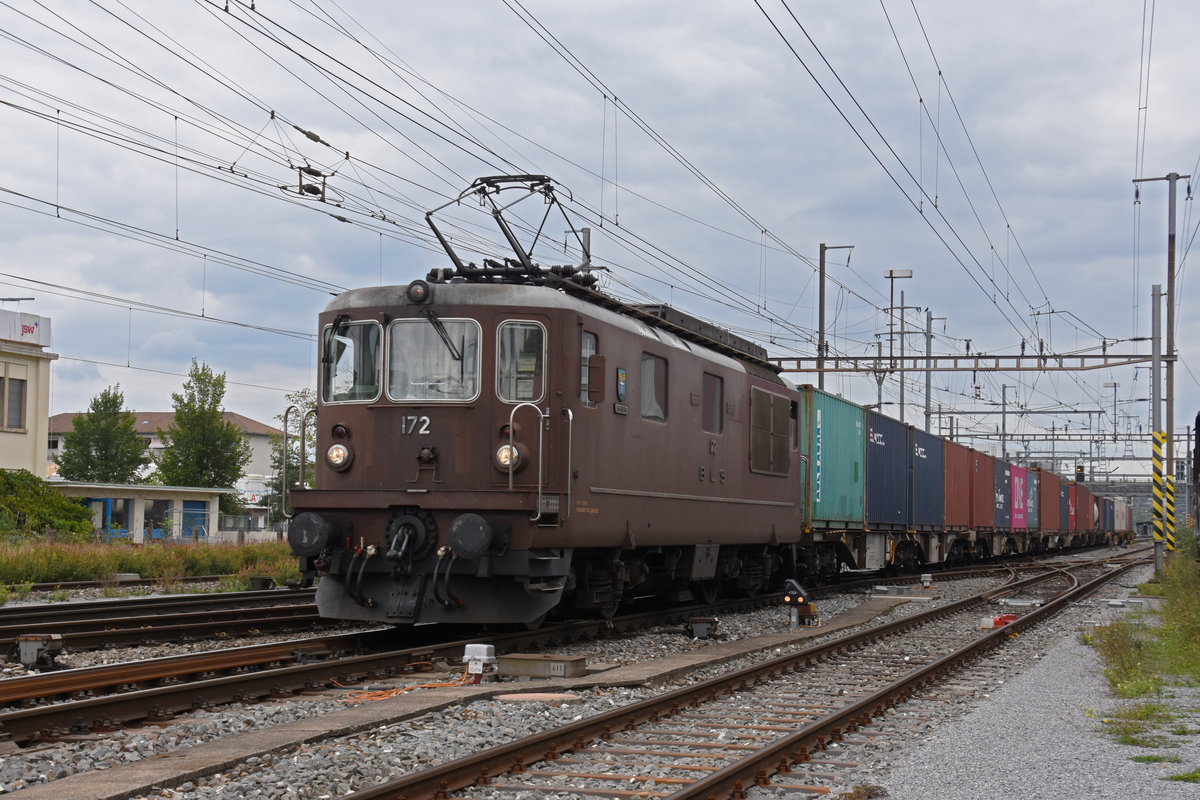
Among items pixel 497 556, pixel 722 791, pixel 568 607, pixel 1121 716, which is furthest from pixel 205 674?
pixel 1121 716

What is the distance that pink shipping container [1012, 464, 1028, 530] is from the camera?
40531 mm

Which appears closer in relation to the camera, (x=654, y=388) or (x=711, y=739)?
(x=711, y=739)

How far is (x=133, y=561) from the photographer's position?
899 inches

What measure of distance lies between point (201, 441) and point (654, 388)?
48.2 meters

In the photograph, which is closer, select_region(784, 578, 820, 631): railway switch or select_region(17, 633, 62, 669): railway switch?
select_region(17, 633, 62, 669): railway switch

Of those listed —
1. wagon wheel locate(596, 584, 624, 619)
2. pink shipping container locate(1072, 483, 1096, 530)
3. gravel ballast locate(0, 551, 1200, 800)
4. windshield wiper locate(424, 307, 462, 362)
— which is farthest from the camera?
pink shipping container locate(1072, 483, 1096, 530)

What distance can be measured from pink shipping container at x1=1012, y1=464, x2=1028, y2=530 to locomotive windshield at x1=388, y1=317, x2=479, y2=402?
32697 mm

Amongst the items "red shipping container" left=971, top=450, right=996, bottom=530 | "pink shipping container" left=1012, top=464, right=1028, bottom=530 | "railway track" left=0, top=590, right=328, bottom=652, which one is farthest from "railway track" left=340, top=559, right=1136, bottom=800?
"pink shipping container" left=1012, top=464, right=1028, bottom=530

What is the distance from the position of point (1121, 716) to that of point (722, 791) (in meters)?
3.93

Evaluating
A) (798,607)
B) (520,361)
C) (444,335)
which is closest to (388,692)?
(520,361)

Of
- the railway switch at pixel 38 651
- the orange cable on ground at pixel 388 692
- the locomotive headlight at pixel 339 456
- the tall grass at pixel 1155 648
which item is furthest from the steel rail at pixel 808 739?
the railway switch at pixel 38 651

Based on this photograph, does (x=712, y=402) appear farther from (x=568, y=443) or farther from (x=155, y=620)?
(x=155, y=620)

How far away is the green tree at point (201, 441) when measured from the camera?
2240 inches

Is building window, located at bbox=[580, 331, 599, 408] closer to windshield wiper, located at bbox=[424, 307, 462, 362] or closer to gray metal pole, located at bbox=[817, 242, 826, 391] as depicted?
windshield wiper, located at bbox=[424, 307, 462, 362]
